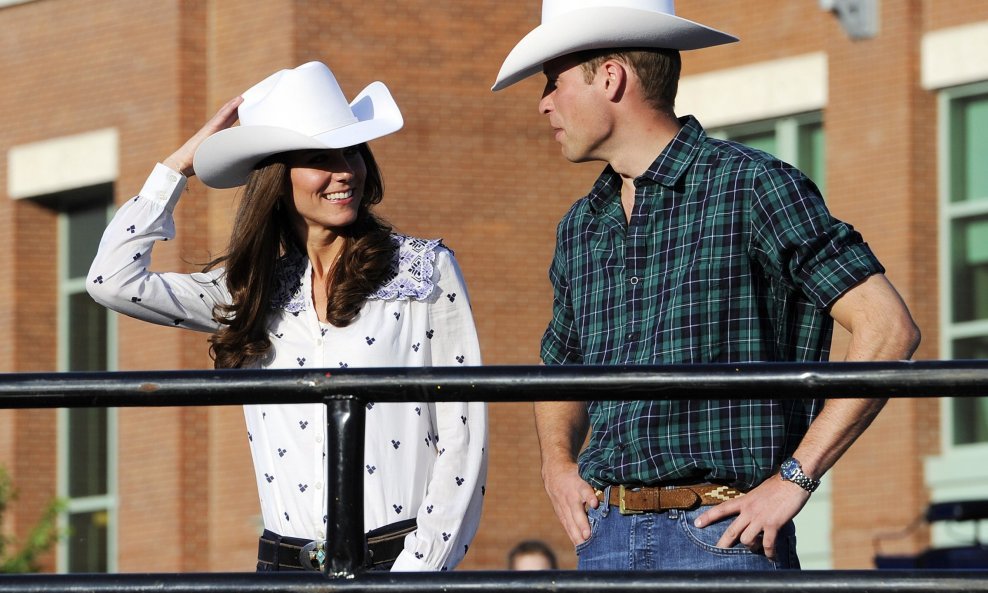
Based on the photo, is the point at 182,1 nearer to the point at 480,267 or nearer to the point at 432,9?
the point at 432,9

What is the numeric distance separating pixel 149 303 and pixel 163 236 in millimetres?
351

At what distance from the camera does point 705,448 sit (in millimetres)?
4133

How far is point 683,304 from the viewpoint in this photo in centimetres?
423

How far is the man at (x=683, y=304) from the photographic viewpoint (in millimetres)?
4035

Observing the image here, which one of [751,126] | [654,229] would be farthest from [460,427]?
[751,126]

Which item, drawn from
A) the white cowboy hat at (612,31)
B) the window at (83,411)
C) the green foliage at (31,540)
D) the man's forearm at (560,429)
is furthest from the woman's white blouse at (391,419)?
the window at (83,411)

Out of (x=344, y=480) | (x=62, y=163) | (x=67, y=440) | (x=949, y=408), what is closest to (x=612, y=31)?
(x=344, y=480)

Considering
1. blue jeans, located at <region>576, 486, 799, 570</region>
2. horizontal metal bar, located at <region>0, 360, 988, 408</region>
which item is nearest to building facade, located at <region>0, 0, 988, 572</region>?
blue jeans, located at <region>576, 486, 799, 570</region>

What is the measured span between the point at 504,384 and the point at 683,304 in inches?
37.6

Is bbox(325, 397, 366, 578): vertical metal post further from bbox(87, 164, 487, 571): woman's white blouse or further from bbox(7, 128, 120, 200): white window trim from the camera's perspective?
bbox(7, 128, 120, 200): white window trim

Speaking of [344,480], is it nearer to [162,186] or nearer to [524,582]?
[524,582]

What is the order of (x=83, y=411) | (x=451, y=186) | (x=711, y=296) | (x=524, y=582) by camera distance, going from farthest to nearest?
1. (x=83, y=411)
2. (x=451, y=186)
3. (x=711, y=296)
4. (x=524, y=582)

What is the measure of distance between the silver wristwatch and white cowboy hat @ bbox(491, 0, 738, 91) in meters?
1.17

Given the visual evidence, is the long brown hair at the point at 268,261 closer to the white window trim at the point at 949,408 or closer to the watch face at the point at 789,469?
the watch face at the point at 789,469
